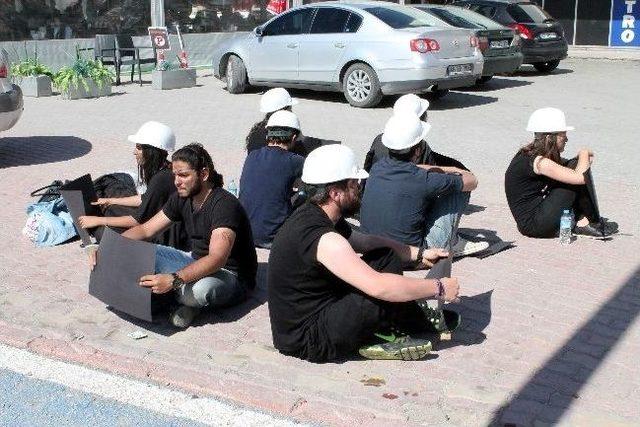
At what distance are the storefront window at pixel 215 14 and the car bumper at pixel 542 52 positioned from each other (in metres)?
7.50

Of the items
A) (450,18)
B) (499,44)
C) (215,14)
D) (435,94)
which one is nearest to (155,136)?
(435,94)

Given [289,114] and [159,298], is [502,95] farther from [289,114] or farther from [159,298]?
[159,298]

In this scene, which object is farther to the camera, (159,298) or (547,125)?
(547,125)

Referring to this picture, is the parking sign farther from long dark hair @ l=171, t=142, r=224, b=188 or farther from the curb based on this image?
the curb

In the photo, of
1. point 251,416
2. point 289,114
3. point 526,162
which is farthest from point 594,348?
point 289,114

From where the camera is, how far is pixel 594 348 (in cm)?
509

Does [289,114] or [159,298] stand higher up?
[289,114]

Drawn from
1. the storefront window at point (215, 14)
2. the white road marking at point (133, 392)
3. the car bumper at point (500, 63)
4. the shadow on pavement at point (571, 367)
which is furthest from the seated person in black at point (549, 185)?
the storefront window at point (215, 14)

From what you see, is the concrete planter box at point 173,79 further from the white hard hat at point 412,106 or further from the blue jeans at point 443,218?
the blue jeans at point 443,218

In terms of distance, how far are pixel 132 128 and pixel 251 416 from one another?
30.2 ft

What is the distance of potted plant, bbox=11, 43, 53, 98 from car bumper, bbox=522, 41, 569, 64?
9542mm

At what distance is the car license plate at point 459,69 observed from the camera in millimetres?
14445

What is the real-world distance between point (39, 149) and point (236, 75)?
610 centimetres

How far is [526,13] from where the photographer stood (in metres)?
19.5
